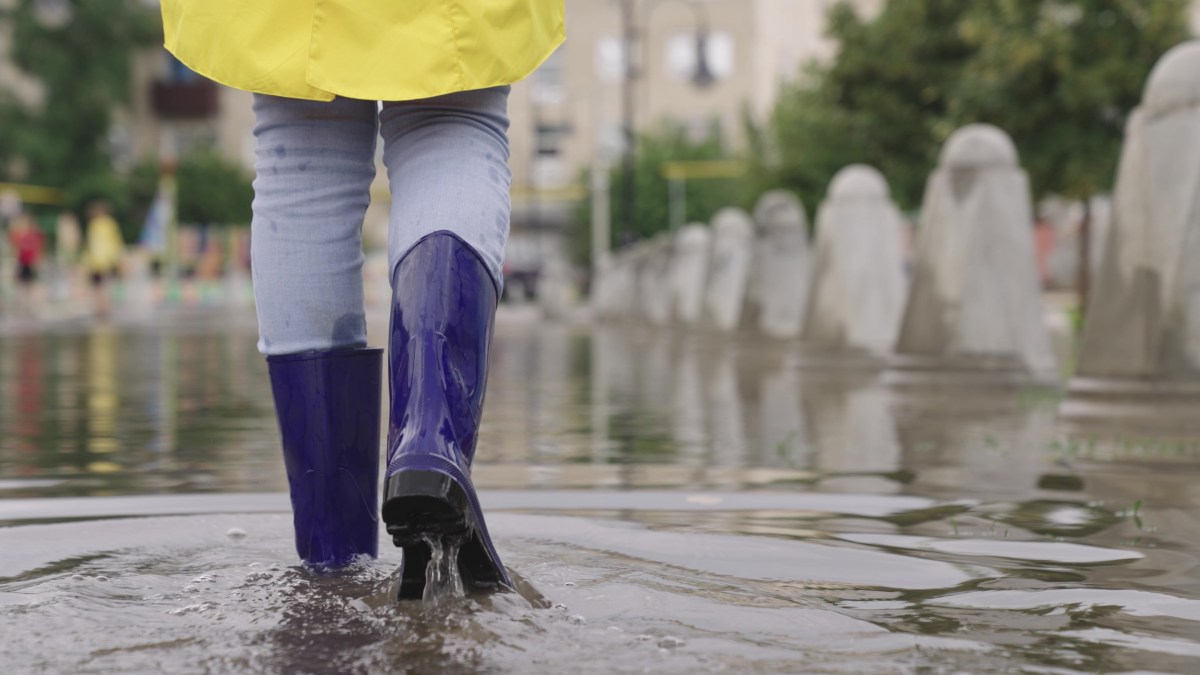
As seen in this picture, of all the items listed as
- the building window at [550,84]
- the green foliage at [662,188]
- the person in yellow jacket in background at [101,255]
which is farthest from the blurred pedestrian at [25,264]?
the building window at [550,84]

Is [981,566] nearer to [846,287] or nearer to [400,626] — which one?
[400,626]

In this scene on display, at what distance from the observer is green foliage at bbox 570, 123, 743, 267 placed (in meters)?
80.5

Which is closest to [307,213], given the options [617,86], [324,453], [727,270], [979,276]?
[324,453]

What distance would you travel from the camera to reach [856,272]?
14.8m

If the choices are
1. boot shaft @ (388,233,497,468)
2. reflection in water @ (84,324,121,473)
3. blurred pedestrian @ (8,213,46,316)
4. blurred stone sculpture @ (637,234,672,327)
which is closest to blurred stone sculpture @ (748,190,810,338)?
reflection in water @ (84,324,121,473)

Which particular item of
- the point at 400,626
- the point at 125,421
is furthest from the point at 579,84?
the point at 400,626

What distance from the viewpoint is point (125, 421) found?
328 inches

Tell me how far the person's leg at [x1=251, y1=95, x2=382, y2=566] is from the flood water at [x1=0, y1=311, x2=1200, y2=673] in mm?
153

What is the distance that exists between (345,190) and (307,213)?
0.08 m

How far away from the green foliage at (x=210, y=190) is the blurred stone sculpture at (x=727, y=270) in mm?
53711

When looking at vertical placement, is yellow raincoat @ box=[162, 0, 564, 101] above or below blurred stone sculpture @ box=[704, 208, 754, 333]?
below

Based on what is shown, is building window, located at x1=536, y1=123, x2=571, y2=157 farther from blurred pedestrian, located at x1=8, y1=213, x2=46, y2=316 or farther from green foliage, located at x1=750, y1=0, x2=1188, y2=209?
green foliage, located at x1=750, y1=0, x2=1188, y2=209

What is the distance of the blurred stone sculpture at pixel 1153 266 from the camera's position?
7.71m

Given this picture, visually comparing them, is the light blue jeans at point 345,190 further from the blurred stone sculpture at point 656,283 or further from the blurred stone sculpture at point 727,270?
the blurred stone sculpture at point 656,283
